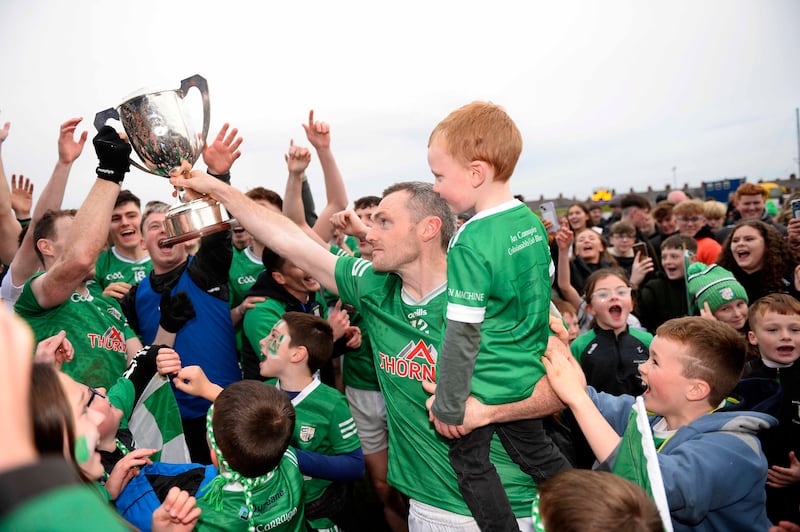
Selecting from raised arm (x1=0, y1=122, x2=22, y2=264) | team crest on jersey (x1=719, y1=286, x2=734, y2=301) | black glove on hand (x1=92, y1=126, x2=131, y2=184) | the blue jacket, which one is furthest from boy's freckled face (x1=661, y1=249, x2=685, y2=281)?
raised arm (x1=0, y1=122, x2=22, y2=264)

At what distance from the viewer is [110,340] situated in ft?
11.2

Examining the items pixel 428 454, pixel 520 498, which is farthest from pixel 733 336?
pixel 428 454

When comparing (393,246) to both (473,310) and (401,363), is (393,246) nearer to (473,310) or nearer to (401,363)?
(401,363)

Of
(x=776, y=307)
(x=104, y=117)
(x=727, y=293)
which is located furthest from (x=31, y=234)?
(x=727, y=293)

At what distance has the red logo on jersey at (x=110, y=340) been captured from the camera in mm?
3303

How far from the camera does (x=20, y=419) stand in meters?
0.58

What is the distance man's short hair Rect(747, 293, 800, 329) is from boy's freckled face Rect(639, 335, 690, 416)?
136 centimetres

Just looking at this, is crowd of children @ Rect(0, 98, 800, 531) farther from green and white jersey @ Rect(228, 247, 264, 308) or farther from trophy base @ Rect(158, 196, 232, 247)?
green and white jersey @ Rect(228, 247, 264, 308)

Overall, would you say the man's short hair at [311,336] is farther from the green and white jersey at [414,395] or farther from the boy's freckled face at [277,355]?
the green and white jersey at [414,395]

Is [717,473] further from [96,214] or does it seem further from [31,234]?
[31,234]

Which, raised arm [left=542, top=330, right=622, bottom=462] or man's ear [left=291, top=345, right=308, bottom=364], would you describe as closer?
raised arm [left=542, top=330, right=622, bottom=462]

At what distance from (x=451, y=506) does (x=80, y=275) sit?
219 centimetres

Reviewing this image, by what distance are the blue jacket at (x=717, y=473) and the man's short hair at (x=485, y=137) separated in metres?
1.23

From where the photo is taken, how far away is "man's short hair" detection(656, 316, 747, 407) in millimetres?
2391
